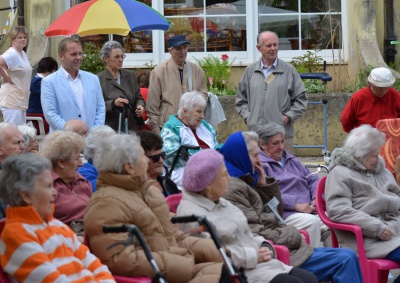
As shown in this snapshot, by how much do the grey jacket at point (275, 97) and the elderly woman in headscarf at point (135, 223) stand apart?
453 centimetres

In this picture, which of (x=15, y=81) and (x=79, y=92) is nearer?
(x=79, y=92)

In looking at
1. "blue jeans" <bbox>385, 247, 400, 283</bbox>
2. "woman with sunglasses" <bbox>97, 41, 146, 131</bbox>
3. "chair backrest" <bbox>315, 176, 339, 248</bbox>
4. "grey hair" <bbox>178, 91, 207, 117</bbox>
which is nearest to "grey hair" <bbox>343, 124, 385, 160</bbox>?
"chair backrest" <bbox>315, 176, 339, 248</bbox>

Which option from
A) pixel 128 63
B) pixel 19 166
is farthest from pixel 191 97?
pixel 128 63

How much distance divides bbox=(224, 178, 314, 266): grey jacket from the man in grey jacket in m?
3.50

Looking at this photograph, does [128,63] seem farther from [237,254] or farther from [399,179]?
[237,254]

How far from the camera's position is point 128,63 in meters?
16.1

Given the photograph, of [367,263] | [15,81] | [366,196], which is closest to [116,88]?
[15,81]

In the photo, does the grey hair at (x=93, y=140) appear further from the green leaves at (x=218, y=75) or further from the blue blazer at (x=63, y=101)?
the green leaves at (x=218, y=75)

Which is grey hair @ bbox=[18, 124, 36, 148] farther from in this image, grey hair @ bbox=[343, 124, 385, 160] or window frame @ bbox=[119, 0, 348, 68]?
window frame @ bbox=[119, 0, 348, 68]

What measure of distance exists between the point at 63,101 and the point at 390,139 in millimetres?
3332

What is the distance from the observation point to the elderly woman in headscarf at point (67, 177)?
266 inches

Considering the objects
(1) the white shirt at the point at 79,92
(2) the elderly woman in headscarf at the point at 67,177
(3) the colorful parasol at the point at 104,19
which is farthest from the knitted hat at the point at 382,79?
(2) the elderly woman in headscarf at the point at 67,177

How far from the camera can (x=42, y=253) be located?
548cm

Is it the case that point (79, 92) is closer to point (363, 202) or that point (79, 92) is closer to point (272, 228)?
point (272, 228)
